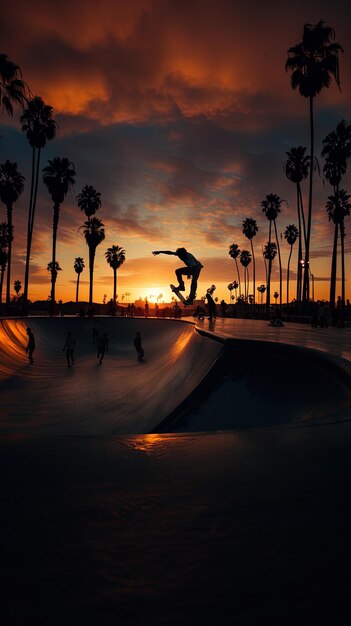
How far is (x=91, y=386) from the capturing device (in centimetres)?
1606

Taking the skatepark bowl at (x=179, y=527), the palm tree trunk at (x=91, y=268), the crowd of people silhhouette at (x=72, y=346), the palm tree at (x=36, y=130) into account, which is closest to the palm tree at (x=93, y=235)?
the palm tree trunk at (x=91, y=268)

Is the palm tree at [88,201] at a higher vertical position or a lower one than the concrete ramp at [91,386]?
higher

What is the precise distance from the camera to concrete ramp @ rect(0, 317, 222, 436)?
9.75 m

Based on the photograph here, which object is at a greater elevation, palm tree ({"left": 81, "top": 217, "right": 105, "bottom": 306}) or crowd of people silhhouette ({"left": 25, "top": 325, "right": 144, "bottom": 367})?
palm tree ({"left": 81, "top": 217, "right": 105, "bottom": 306})

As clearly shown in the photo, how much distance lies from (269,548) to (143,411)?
28.6 ft

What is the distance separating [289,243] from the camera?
99375mm

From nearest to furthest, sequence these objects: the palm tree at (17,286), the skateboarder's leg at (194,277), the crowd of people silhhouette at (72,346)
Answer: the skateboarder's leg at (194,277)
the crowd of people silhhouette at (72,346)
the palm tree at (17,286)

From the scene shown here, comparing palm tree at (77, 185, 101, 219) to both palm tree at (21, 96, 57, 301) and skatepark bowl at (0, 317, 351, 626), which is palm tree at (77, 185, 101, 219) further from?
skatepark bowl at (0, 317, 351, 626)

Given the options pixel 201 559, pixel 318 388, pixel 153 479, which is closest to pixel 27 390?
pixel 318 388

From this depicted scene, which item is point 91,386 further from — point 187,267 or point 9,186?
point 9,186

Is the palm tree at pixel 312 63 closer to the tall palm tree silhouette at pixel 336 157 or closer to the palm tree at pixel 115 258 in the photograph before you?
the tall palm tree silhouette at pixel 336 157

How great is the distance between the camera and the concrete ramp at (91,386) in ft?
32.0

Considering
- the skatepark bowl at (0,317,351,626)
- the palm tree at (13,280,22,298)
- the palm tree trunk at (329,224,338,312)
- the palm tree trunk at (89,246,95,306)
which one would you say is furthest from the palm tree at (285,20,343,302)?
the palm tree at (13,280,22,298)

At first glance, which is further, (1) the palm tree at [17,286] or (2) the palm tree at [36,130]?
(1) the palm tree at [17,286]
